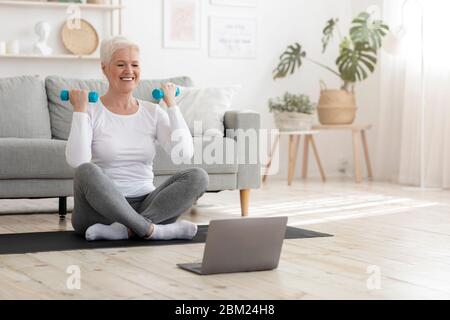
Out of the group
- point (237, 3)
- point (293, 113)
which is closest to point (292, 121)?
point (293, 113)

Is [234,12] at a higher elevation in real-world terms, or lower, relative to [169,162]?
higher

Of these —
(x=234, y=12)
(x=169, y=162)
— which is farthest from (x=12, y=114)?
(x=234, y=12)

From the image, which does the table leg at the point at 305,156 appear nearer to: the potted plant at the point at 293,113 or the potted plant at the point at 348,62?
the potted plant at the point at 348,62

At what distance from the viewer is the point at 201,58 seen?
6.93 metres

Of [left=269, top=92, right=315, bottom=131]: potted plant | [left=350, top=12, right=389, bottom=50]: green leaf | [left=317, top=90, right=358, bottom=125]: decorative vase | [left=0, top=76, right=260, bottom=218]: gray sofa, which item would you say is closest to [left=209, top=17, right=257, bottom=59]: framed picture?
[left=269, top=92, right=315, bottom=131]: potted plant

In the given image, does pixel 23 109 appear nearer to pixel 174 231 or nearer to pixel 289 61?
pixel 174 231

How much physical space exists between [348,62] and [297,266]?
4165 millimetres

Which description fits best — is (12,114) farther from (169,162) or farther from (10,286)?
(10,286)

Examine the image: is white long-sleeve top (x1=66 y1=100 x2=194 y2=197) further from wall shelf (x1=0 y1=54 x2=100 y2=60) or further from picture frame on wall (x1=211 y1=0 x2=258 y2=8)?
picture frame on wall (x1=211 y1=0 x2=258 y2=8)

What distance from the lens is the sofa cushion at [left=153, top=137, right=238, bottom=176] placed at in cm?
457

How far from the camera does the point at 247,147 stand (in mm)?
4766

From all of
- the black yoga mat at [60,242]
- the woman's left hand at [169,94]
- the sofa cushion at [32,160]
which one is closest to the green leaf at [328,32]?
the sofa cushion at [32,160]

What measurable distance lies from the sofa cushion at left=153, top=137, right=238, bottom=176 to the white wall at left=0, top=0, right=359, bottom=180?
2.11m
